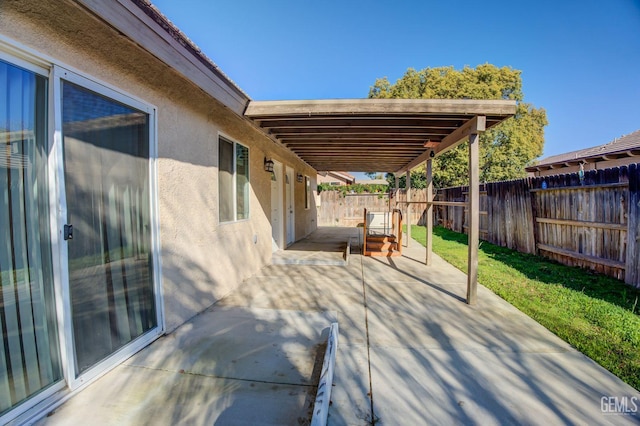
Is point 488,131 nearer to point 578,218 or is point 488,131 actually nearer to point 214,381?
point 578,218

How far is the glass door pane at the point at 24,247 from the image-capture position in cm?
175

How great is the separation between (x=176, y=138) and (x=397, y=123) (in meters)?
3.25

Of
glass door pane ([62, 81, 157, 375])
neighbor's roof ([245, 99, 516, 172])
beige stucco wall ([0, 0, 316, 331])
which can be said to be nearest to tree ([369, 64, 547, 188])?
neighbor's roof ([245, 99, 516, 172])

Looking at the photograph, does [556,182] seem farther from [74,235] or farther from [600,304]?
[74,235]

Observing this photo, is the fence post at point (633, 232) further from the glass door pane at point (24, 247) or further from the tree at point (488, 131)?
the tree at point (488, 131)

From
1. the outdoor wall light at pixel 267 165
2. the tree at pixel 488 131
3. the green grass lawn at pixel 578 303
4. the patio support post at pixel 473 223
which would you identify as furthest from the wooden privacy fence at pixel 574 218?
the tree at pixel 488 131

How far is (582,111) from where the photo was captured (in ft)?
51.8

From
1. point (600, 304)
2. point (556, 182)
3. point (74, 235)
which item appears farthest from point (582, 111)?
point (74, 235)

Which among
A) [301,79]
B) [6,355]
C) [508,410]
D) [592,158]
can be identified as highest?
[301,79]

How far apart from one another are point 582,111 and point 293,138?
18.2 metres

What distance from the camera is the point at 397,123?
15.3ft

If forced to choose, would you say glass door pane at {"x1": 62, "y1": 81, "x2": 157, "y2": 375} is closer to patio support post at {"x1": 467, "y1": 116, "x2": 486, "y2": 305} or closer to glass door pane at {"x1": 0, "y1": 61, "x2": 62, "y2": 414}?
glass door pane at {"x1": 0, "y1": 61, "x2": 62, "y2": 414}

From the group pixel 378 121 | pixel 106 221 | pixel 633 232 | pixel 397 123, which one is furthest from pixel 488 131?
pixel 106 221

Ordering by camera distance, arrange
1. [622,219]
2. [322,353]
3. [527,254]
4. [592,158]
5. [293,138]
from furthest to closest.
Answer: [592,158] < [527,254] < [293,138] < [622,219] < [322,353]
